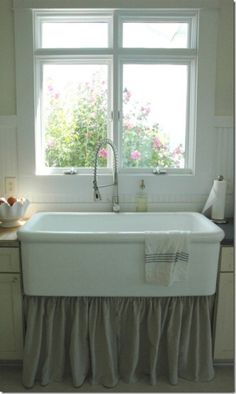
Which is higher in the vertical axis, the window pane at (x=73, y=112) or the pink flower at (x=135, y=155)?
the window pane at (x=73, y=112)

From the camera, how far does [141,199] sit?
2.48 m

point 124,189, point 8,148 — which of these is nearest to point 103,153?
point 124,189

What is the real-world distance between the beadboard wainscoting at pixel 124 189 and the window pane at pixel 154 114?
0.18 m

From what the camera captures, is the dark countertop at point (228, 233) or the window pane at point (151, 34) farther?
the window pane at point (151, 34)

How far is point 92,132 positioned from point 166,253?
3.52ft

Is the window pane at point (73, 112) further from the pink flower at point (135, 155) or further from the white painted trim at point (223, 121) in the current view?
the white painted trim at point (223, 121)

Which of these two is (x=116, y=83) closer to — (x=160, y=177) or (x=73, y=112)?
(x=73, y=112)

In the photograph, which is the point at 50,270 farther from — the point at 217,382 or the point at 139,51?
the point at 139,51

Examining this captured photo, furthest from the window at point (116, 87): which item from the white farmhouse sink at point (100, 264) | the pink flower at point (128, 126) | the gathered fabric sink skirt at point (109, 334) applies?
the gathered fabric sink skirt at point (109, 334)

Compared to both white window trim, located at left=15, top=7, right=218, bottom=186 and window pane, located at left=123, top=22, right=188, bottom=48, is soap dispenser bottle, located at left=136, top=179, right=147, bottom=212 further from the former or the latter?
window pane, located at left=123, top=22, right=188, bottom=48

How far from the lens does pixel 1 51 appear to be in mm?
2379

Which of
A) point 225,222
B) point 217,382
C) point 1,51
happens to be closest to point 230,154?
point 225,222

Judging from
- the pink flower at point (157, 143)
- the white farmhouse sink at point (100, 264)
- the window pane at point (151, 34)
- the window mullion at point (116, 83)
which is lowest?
the white farmhouse sink at point (100, 264)

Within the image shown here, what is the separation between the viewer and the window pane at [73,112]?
99.3 inches
